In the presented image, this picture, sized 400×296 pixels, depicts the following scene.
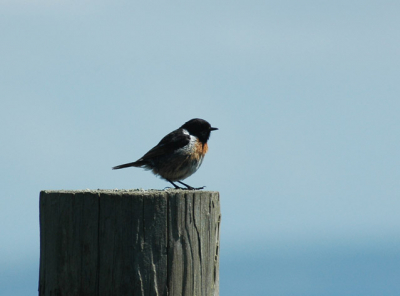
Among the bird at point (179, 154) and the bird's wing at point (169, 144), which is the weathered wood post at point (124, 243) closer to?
the bird at point (179, 154)

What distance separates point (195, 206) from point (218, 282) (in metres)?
0.58

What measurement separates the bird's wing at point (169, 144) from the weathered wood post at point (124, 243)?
458 centimetres

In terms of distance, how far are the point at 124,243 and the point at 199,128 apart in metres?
5.25

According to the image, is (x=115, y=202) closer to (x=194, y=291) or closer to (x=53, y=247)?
(x=53, y=247)

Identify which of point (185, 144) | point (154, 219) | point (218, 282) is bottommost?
point (218, 282)

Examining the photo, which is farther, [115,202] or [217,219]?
[217,219]

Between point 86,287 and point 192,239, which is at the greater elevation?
point 192,239

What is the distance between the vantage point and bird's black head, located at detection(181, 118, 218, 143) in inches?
308

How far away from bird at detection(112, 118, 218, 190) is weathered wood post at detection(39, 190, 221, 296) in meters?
4.34

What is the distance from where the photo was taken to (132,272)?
8.84 ft

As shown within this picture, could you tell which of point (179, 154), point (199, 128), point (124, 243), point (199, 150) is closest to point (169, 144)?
point (179, 154)

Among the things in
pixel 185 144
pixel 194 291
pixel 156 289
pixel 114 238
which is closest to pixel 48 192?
pixel 114 238

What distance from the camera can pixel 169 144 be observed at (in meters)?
7.50

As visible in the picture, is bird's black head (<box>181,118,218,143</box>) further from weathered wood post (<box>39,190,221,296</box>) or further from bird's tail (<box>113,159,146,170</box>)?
weathered wood post (<box>39,190,221,296</box>)
